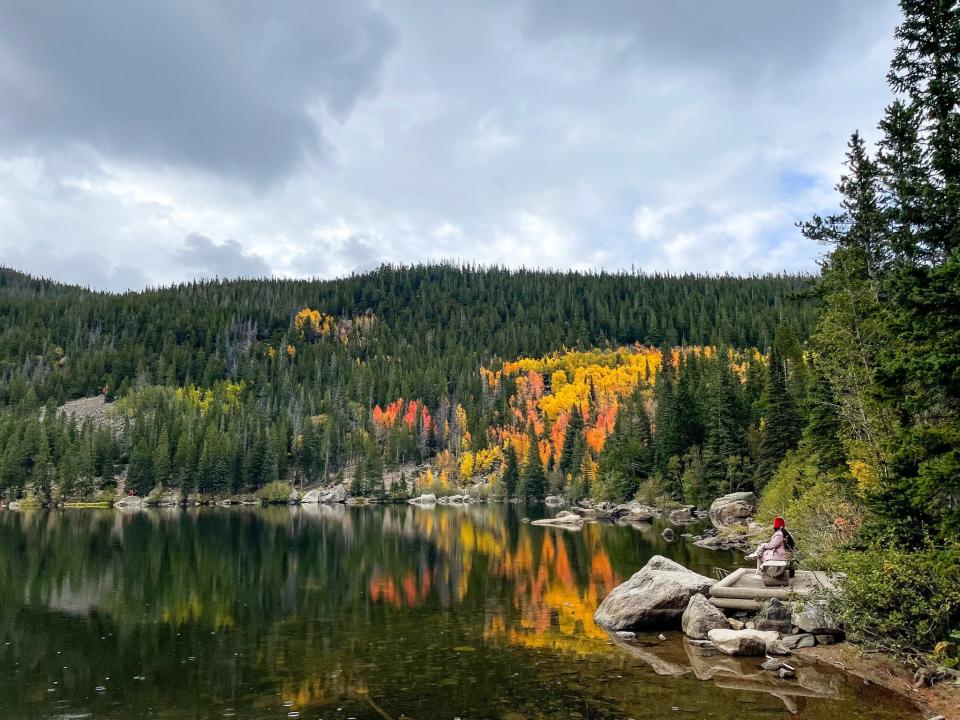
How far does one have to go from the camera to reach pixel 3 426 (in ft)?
483

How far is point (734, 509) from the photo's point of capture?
64562 mm

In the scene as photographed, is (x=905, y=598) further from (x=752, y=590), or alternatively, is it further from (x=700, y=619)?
(x=752, y=590)

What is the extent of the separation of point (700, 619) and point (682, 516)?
173 ft

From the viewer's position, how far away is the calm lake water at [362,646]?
16938mm

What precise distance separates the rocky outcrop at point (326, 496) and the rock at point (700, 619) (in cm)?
12972

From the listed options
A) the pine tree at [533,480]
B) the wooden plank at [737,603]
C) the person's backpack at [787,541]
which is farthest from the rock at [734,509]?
the pine tree at [533,480]

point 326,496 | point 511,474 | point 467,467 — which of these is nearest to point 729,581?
point 511,474

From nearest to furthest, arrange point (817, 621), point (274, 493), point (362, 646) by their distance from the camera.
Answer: point (817, 621), point (362, 646), point (274, 493)

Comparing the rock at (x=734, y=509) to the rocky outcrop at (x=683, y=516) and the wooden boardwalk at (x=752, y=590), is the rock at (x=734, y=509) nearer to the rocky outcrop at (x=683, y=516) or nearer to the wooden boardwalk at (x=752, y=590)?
the rocky outcrop at (x=683, y=516)

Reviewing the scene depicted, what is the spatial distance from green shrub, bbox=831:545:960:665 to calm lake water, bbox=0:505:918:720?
172 cm

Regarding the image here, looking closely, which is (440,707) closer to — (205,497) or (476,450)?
(205,497)

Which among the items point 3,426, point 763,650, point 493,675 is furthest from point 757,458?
point 3,426

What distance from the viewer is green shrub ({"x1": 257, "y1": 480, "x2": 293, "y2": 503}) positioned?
143375 mm

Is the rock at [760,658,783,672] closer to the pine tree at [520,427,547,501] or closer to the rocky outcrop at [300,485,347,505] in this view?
the pine tree at [520,427,547,501]
